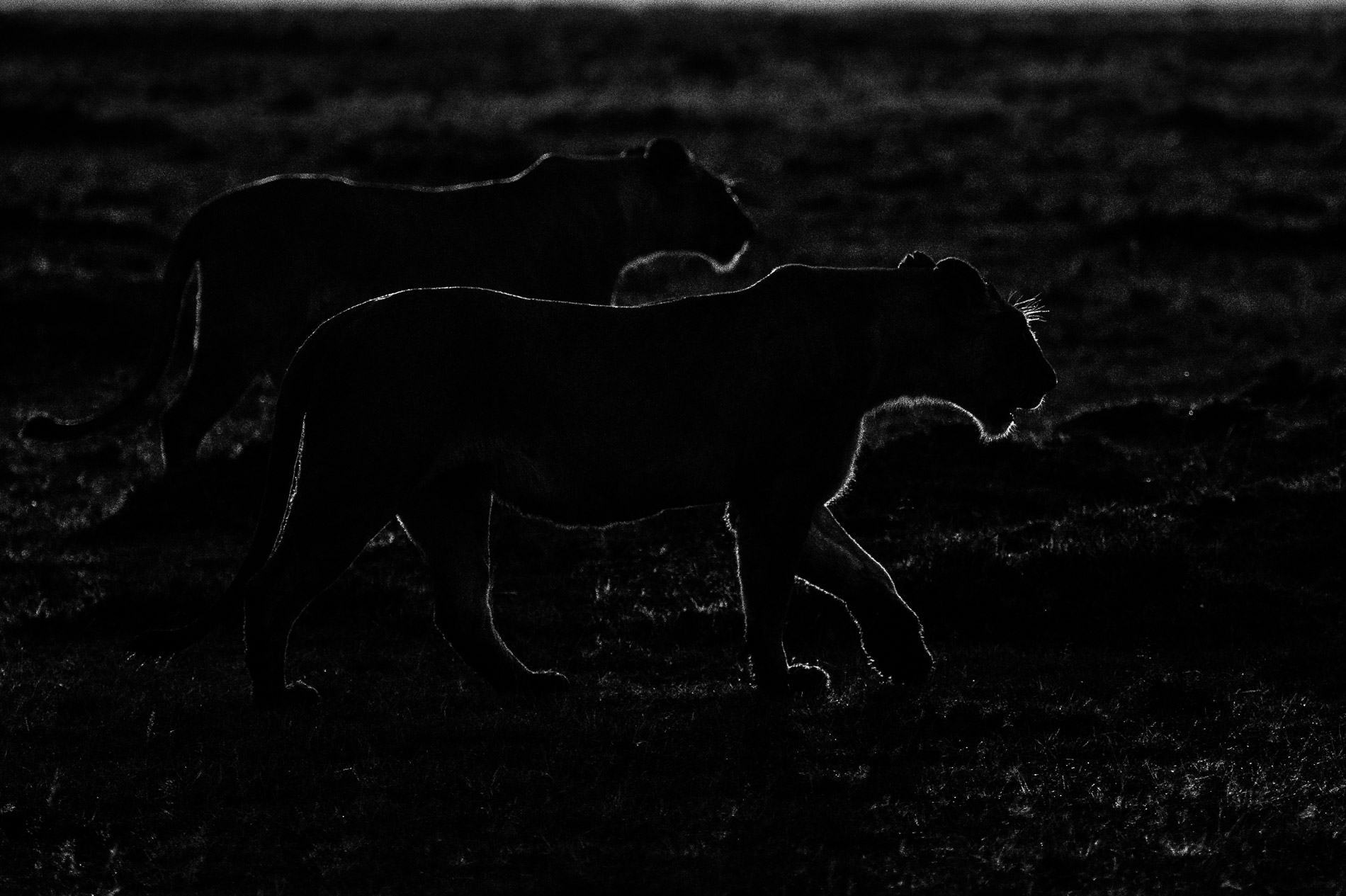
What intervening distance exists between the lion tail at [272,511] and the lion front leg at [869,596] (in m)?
1.89

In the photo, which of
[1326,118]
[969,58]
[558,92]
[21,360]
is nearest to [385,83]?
[558,92]

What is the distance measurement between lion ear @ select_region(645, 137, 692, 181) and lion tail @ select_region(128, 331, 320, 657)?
485 centimetres

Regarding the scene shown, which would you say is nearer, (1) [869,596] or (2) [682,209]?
(1) [869,596]

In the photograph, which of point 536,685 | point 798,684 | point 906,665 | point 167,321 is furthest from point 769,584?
point 167,321

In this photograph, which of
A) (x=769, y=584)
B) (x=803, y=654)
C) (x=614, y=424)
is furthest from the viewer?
(x=803, y=654)

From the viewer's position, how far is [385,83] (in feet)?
137

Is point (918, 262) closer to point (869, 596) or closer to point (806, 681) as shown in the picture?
point (869, 596)

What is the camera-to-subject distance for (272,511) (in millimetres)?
6398

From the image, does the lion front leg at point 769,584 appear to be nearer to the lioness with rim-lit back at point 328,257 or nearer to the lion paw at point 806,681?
the lion paw at point 806,681

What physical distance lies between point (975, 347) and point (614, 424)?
143cm

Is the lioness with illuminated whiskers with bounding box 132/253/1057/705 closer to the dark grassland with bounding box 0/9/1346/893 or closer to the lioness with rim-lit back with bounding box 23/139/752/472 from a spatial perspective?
the dark grassland with bounding box 0/9/1346/893

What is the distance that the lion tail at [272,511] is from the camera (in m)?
6.24

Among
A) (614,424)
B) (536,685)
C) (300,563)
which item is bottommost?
(536,685)

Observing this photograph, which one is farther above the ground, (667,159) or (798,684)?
(667,159)
